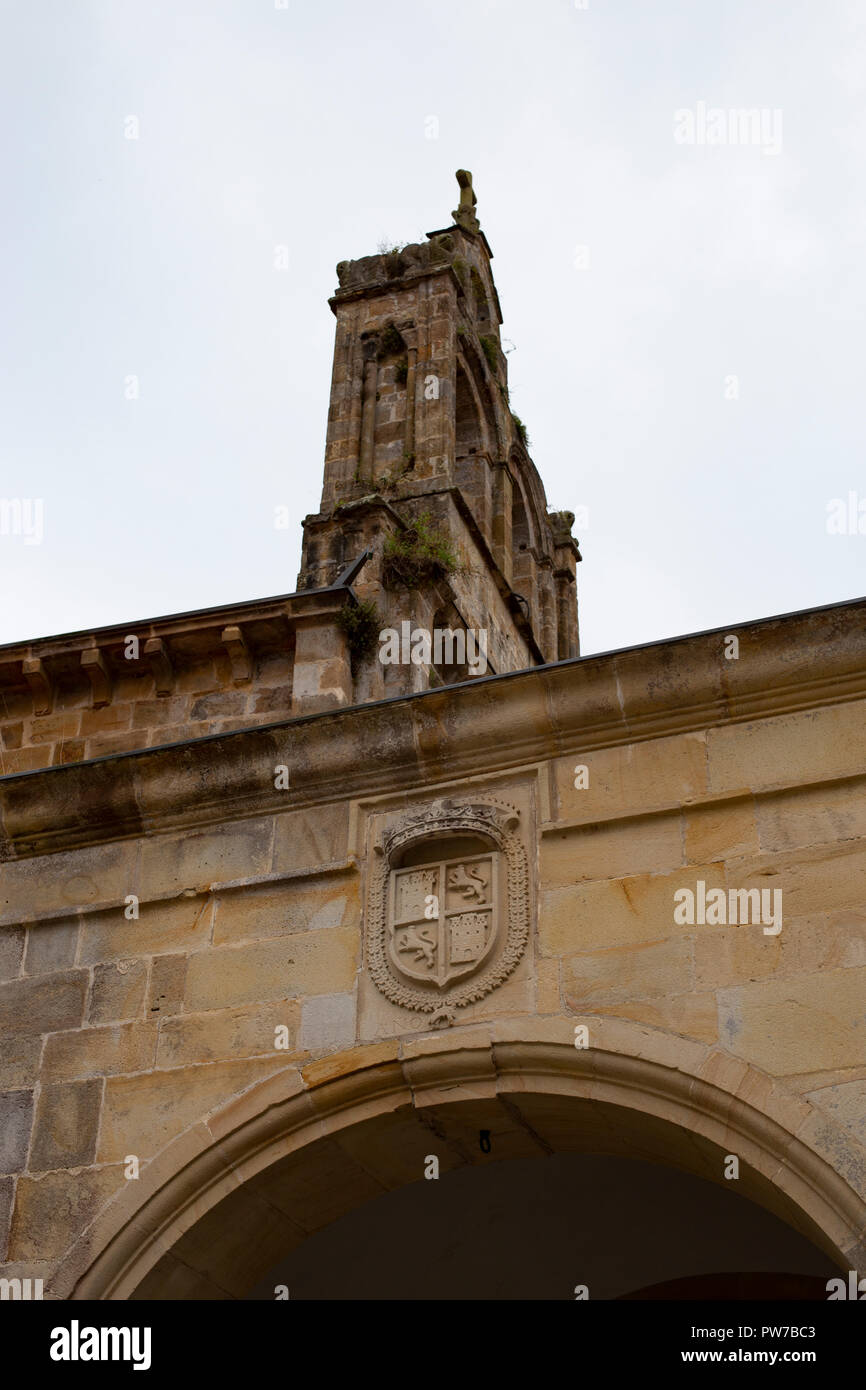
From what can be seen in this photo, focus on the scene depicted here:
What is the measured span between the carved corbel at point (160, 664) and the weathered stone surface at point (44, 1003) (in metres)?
5.12

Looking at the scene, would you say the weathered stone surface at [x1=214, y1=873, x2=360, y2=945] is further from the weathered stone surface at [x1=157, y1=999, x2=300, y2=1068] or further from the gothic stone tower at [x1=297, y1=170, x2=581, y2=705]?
the gothic stone tower at [x1=297, y1=170, x2=581, y2=705]

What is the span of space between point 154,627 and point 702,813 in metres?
6.26

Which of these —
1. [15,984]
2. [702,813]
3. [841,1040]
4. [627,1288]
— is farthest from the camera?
[627,1288]

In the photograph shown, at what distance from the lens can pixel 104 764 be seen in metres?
6.66

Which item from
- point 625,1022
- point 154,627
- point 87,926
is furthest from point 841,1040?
point 154,627

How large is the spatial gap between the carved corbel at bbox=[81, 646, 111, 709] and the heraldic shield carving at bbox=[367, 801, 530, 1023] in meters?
5.73

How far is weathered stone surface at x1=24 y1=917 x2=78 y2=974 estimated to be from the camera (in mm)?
6496

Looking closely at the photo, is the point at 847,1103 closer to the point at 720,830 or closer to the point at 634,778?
the point at 720,830

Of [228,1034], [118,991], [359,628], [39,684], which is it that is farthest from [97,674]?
[228,1034]

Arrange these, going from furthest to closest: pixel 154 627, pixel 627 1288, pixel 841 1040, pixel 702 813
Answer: pixel 154 627 → pixel 627 1288 → pixel 702 813 → pixel 841 1040

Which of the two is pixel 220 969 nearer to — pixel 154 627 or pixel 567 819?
pixel 567 819

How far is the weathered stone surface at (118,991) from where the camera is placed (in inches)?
247

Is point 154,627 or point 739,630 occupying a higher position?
point 154,627

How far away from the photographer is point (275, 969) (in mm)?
6133
